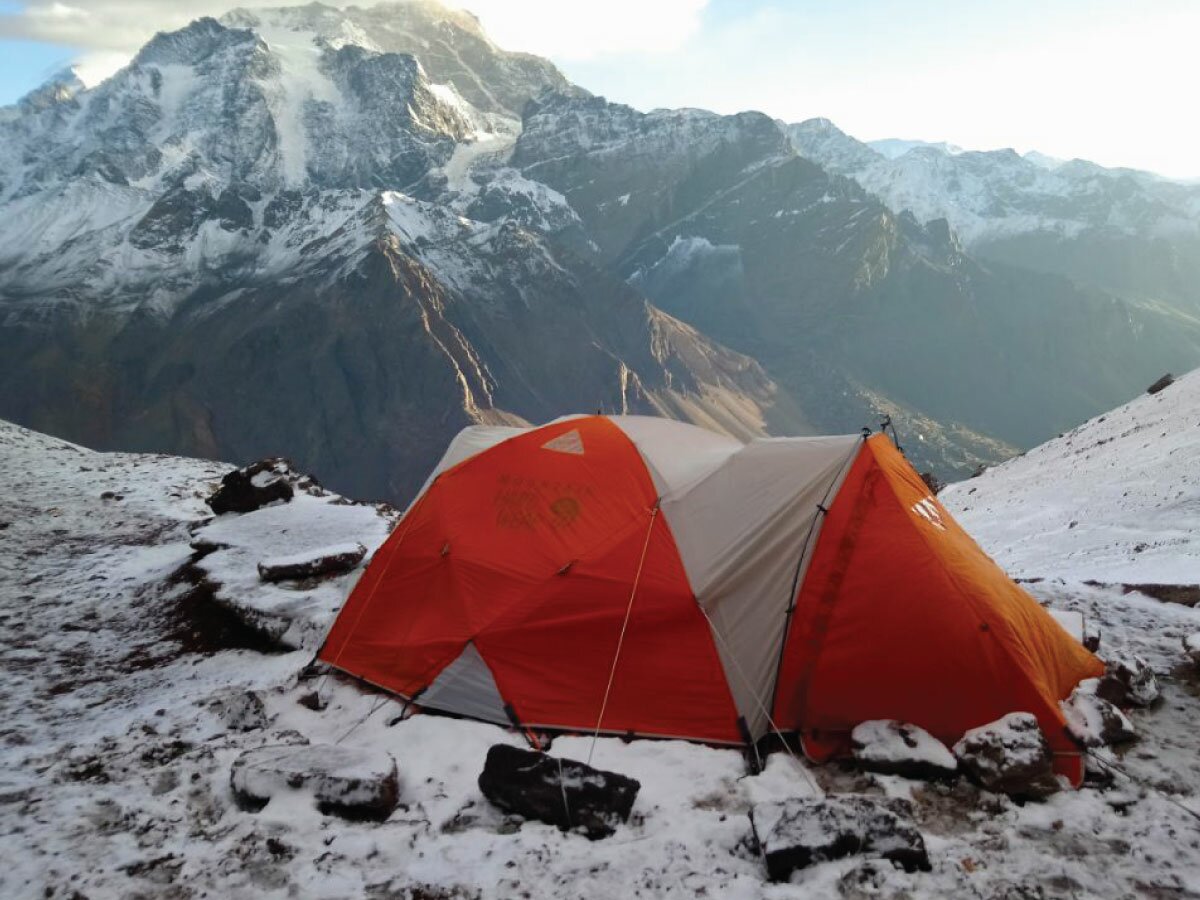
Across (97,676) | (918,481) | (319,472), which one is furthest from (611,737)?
(319,472)

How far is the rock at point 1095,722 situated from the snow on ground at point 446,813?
0.20 m

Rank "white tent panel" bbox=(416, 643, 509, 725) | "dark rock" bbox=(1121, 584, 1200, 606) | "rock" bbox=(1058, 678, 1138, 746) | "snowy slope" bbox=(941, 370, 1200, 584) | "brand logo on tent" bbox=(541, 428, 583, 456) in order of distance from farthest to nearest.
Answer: "snowy slope" bbox=(941, 370, 1200, 584) → "brand logo on tent" bbox=(541, 428, 583, 456) → "dark rock" bbox=(1121, 584, 1200, 606) → "white tent panel" bbox=(416, 643, 509, 725) → "rock" bbox=(1058, 678, 1138, 746)

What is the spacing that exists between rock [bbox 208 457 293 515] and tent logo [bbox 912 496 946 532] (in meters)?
17.5

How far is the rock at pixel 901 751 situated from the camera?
282 inches

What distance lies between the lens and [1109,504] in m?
18.8

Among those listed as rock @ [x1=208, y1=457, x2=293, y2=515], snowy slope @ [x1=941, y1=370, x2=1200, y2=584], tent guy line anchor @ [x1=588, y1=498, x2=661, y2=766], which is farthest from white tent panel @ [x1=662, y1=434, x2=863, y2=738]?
rock @ [x1=208, y1=457, x2=293, y2=515]

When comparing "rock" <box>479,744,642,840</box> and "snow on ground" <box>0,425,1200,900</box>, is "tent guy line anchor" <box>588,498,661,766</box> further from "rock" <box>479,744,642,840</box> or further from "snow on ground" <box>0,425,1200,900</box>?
"rock" <box>479,744,642,840</box>

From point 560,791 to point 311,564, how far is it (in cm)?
932

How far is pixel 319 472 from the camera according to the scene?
194000 mm

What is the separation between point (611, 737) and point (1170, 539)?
13523mm

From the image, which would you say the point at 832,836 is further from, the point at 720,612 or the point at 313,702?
the point at 313,702

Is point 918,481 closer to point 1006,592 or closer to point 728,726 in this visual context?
point 1006,592

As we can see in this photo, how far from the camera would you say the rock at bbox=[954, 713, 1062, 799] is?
6.78 metres

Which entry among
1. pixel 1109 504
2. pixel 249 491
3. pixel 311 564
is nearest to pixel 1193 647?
pixel 1109 504
